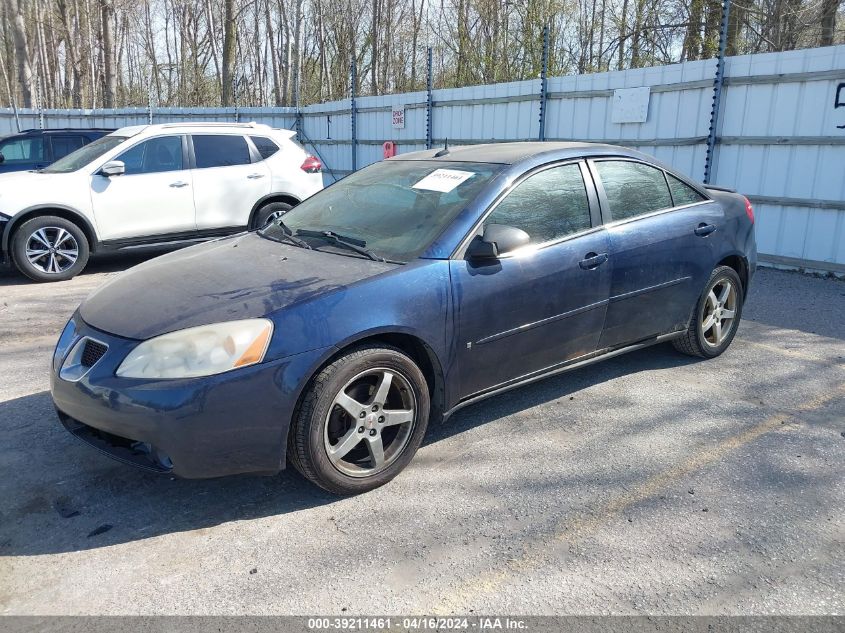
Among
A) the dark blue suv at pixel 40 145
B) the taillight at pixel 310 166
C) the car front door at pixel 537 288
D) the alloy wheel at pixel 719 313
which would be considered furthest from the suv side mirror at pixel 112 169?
the alloy wheel at pixel 719 313

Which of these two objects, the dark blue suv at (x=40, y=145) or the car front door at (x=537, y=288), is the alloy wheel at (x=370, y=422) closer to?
the car front door at (x=537, y=288)

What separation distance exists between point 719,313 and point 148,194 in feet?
20.7

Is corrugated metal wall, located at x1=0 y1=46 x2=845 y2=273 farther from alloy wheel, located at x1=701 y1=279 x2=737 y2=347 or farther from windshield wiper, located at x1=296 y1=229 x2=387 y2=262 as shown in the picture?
windshield wiper, located at x1=296 y1=229 x2=387 y2=262

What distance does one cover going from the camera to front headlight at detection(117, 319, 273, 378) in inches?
114

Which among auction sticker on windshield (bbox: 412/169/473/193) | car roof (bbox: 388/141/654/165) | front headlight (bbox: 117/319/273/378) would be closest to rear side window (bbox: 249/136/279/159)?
car roof (bbox: 388/141/654/165)

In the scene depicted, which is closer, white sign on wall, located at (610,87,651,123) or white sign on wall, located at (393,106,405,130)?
white sign on wall, located at (610,87,651,123)

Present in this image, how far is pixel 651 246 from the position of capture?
173 inches

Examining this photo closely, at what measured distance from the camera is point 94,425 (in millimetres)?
3010

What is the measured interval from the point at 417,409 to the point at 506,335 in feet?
2.11

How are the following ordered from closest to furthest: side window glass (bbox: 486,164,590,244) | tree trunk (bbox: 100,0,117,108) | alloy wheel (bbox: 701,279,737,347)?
1. side window glass (bbox: 486,164,590,244)
2. alloy wheel (bbox: 701,279,737,347)
3. tree trunk (bbox: 100,0,117,108)

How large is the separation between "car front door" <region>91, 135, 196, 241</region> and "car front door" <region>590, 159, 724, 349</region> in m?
5.69

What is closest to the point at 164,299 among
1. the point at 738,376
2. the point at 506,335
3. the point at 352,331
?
the point at 352,331

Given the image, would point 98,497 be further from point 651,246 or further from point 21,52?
point 21,52

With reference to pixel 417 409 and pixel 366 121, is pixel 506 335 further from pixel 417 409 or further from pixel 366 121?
pixel 366 121
